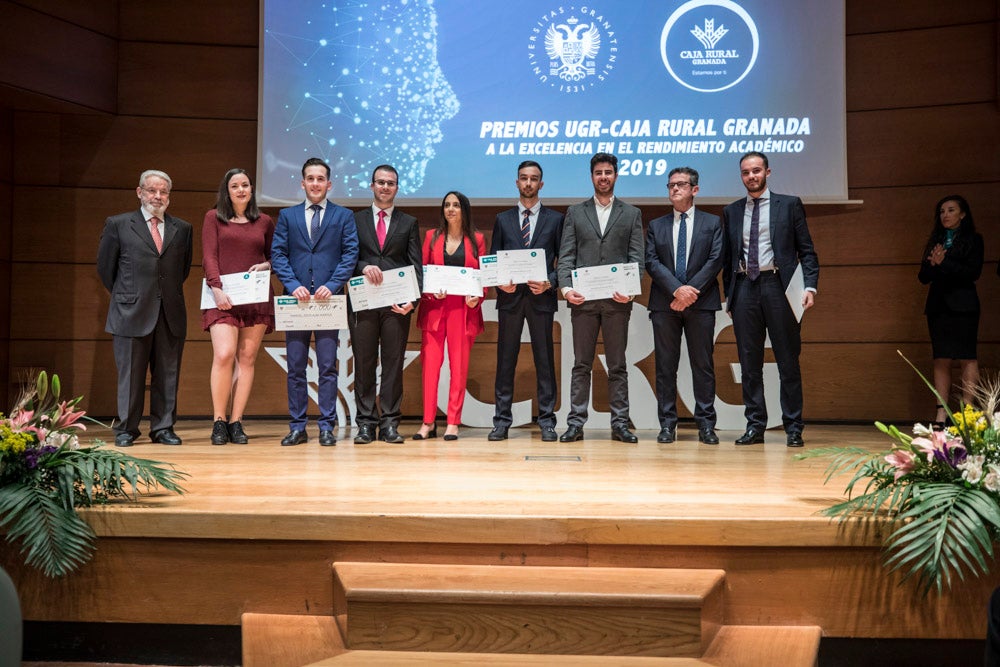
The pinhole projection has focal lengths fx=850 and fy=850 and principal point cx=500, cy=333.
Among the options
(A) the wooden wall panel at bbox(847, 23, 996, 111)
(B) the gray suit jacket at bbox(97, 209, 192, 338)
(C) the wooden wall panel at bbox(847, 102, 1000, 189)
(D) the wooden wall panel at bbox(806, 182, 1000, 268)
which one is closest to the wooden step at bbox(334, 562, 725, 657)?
(B) the gray suit jacket at bbox(97, 209, 192, 338)

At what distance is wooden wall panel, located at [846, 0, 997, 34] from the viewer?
17.7ft

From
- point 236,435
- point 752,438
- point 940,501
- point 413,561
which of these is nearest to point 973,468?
point 940,501

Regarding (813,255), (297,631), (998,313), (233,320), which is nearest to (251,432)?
(233,320)

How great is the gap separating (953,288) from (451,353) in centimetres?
303

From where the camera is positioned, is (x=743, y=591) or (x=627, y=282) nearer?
(x=743, y=591)

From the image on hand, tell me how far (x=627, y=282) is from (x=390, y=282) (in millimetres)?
1222

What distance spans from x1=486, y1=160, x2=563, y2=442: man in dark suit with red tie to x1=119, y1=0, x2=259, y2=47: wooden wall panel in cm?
253

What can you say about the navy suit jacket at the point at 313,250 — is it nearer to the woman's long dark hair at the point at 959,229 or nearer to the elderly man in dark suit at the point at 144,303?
the elderly man in dark suit at the point at 144,303

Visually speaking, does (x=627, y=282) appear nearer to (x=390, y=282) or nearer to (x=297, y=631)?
(x=390, y=282)

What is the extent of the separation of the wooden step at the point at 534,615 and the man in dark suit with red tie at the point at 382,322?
85.6 inches

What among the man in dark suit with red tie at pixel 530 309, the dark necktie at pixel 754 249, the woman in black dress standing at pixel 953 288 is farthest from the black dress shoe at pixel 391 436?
the woman in black dress standing at pixel 953 288

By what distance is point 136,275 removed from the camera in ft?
14.3

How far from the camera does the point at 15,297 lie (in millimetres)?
5707

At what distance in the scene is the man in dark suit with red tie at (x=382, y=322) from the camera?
4426mm
